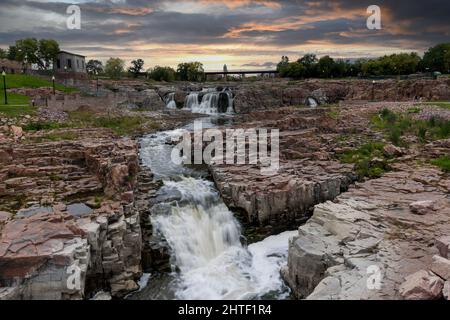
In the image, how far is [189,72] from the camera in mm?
84938

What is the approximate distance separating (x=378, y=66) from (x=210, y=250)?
72.0 meters

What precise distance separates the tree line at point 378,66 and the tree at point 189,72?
1934 centimetres

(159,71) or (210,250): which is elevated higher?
(159,71)

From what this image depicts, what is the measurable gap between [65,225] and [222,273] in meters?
5.90

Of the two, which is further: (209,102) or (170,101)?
(170,101)

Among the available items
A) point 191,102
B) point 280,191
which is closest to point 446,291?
point 280,191

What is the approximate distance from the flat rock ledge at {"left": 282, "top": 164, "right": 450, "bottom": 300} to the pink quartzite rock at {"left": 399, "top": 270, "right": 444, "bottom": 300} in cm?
2

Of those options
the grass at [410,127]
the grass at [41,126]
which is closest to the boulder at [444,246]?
the grass at [410,127]

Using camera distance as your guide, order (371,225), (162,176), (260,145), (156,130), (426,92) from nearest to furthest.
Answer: (371,225) < (162,176) < (260,145) < (156,130) < (426,92)

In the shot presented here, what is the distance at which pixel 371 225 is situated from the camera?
1319 centimetres

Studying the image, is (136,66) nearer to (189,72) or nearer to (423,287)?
(189,72)

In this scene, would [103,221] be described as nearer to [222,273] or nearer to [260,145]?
[222,273]

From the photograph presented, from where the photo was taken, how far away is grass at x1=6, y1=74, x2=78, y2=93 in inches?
1835
